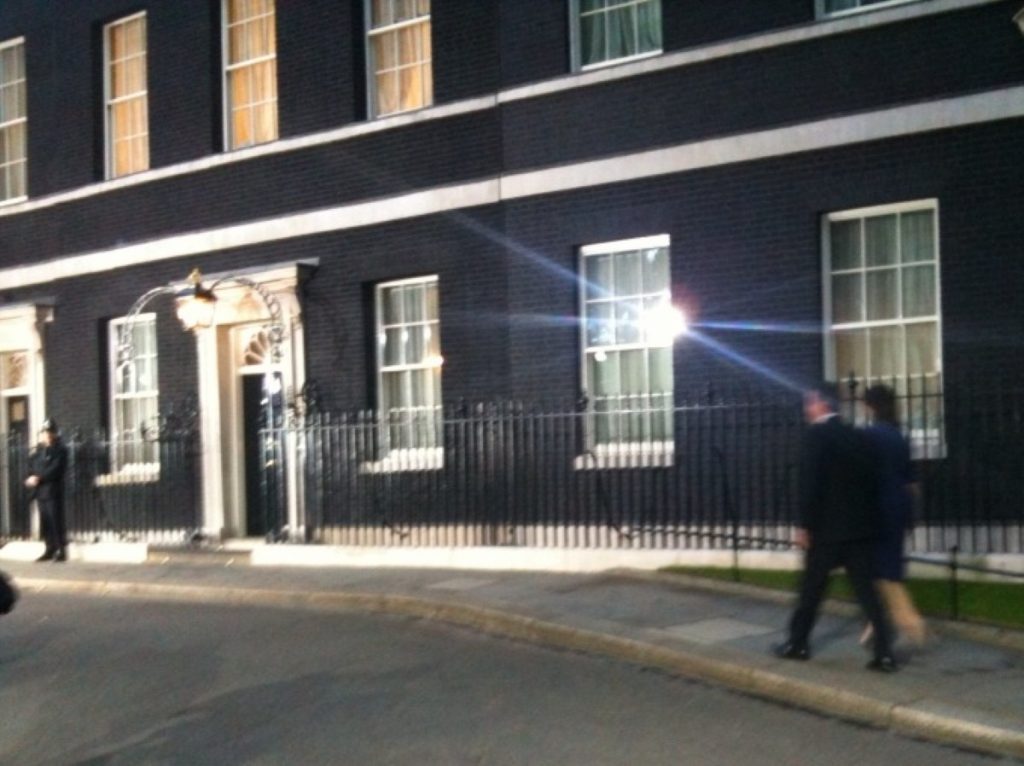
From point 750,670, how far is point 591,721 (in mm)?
1321

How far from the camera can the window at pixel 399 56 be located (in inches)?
723

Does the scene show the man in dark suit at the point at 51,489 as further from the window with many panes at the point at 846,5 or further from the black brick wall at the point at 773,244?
the window with many panes at the point at 846,5

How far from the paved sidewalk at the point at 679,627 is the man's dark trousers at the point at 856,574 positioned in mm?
278

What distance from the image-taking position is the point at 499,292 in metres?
17.4

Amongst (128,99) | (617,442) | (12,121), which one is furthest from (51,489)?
(617,442)

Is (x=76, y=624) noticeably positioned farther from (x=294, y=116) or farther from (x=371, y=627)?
(x=294, y=116)

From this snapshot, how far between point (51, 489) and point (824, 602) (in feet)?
37.0

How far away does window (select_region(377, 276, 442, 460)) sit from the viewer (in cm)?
1803

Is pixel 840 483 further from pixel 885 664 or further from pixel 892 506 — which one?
pixel 885 664

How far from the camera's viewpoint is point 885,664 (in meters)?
9.89

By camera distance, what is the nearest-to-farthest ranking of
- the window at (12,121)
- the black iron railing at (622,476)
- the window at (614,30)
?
the black iron railing at (622,476)
the window at (614,30)
the window at (12,121)

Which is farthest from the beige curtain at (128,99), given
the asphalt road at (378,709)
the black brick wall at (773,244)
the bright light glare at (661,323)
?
the asphalt road at (378,709)

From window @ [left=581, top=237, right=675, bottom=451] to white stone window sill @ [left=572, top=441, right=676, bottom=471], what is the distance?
1.3 inches

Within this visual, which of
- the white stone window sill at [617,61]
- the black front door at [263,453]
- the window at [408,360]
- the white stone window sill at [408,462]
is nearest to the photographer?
the white stone window sill at [617,61]
